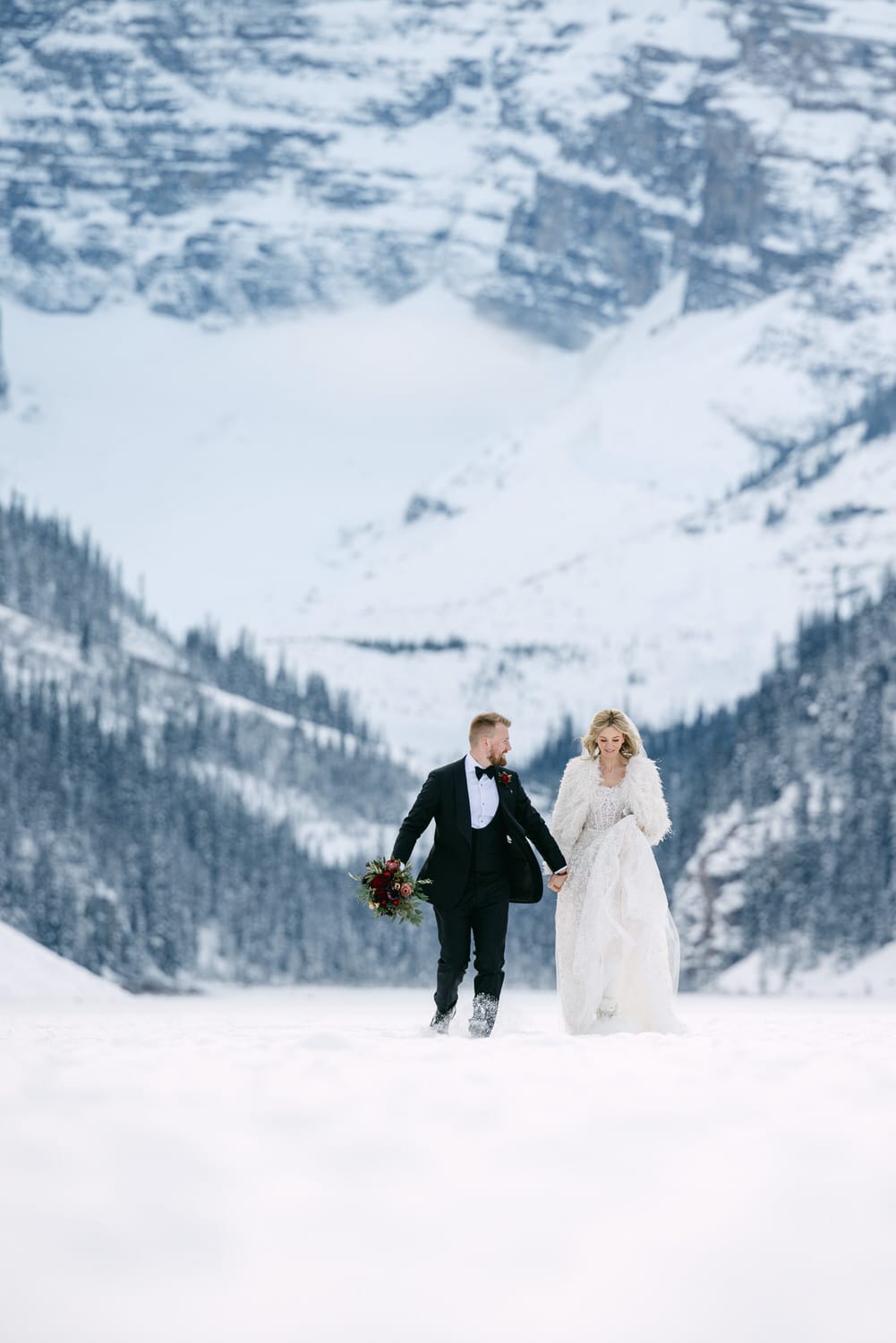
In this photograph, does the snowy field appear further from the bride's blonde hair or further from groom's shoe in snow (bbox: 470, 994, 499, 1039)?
the bride's blonde hair

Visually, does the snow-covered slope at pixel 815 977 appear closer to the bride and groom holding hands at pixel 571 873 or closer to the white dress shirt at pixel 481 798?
the bride and groom holding hands at pixel 571 873

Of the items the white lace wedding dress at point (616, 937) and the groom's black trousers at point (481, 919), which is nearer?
the groom's black trousers at point (481, 919)

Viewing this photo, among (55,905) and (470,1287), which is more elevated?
(470,1287)

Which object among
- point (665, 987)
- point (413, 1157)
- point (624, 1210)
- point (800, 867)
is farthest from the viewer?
point (800, 867)

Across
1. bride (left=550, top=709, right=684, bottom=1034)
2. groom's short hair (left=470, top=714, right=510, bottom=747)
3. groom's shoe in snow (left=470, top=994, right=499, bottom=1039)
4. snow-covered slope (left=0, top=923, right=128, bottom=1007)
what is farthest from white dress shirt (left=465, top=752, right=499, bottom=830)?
snow-covered slope (left=0, top=923, right=128, bottom=1007)

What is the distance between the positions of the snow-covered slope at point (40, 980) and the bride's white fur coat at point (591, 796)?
36.0m

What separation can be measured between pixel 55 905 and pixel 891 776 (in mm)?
70742

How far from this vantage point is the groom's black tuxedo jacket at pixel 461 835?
24.5 m

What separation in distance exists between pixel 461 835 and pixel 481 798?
1.55 feet

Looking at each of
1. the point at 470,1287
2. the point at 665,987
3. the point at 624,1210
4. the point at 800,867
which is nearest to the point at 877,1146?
the point at 624,1210

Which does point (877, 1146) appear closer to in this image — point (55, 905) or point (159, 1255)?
point (159, 1255)

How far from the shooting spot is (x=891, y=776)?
19250cm

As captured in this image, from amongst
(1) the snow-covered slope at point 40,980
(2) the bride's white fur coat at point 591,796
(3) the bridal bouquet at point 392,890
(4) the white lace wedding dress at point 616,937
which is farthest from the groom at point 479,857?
(1) the snow-covered slope at point 40,980

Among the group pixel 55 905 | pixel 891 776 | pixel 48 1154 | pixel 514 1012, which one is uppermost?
pixel 48 1154
